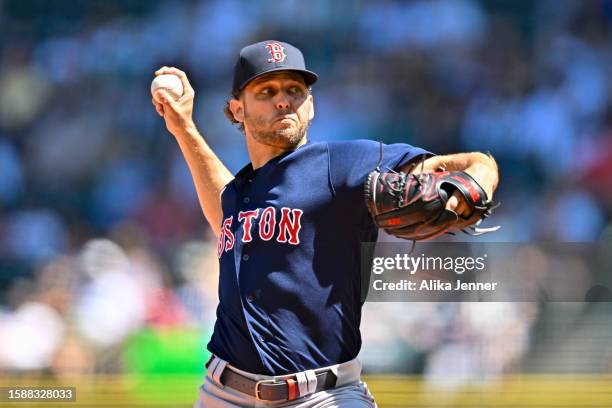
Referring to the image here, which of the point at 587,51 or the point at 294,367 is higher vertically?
the point at 587,51

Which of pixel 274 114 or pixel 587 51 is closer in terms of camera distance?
pixel 274 114

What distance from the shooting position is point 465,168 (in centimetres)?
206

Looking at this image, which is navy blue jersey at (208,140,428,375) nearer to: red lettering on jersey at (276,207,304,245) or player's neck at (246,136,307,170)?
red lettering on jersey at (276,207,304,245)

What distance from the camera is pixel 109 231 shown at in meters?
4.71

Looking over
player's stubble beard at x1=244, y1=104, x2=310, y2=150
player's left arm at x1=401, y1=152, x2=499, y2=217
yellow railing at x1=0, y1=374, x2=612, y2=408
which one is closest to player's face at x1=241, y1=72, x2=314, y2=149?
player's stubble beard at x1=244, y1=104, x2=310, y2=150

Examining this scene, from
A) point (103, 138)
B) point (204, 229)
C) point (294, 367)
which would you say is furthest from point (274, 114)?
point (103, 138)

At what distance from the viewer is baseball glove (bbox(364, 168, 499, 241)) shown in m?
1.90

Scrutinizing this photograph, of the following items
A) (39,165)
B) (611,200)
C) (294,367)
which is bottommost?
(294,367)

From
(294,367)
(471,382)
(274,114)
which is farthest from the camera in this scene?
(471,382)

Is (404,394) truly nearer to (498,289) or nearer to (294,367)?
(498,289)

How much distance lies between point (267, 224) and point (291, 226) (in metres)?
0.07

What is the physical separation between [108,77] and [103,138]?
34 centimetres

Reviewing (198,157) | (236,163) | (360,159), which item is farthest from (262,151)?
(236,163)

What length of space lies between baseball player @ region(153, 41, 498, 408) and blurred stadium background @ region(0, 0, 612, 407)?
2323 mm
